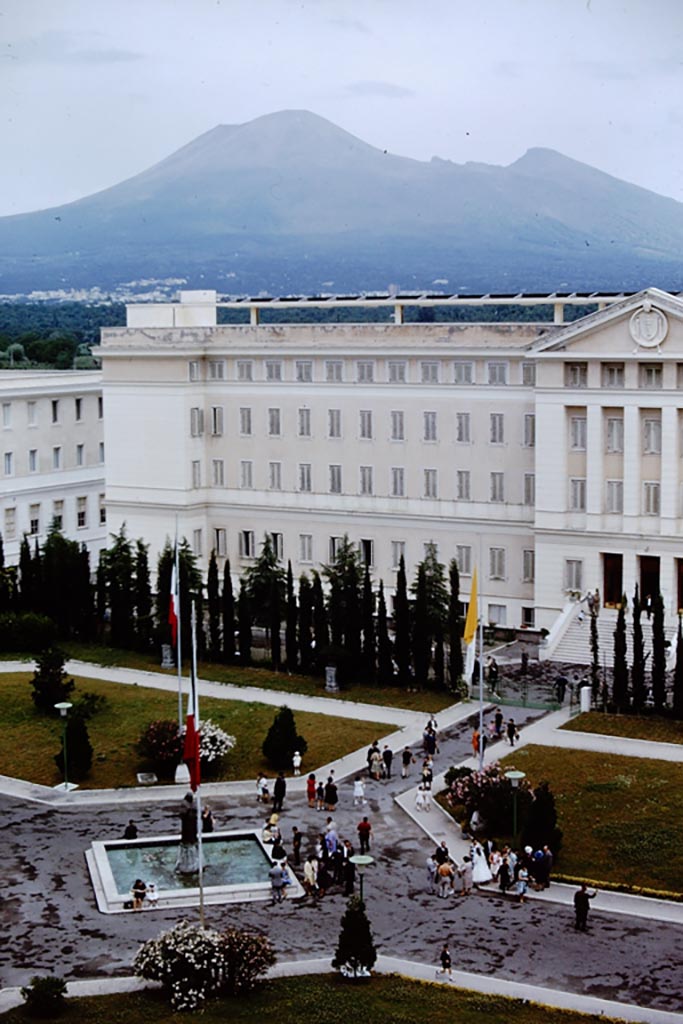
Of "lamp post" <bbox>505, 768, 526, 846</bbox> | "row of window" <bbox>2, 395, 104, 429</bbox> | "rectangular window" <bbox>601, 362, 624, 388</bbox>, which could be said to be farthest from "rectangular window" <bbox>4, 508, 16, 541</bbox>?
"lamp post" <bbox>505, 768, 526, 846</bbox>

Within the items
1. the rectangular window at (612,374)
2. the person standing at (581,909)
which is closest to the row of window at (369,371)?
the rectangular window at (612,374)

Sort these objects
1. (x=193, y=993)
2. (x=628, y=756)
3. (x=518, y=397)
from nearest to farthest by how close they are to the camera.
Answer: (x=193, y=993), (x=628, y=756), (x=518, y=397)

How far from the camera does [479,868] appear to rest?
134 feet

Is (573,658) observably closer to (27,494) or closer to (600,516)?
(600,516)

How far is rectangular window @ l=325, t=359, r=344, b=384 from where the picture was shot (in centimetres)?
7369

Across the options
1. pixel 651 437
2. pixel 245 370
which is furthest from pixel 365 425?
pixel 651 437

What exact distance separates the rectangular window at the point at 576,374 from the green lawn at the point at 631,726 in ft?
50.3

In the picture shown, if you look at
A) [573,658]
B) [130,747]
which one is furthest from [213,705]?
[573,658]

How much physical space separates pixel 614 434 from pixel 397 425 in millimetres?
10531

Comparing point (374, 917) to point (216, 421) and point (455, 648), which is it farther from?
point (216, 421)

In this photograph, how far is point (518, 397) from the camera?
69312 mm

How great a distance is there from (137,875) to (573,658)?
25118mm

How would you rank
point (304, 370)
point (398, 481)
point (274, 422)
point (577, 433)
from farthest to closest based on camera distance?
1. point (274, 422)
2. point (304, 370)
3. point (398, 481)
4. point (577, 433)

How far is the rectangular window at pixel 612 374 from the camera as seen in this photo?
65.0m
